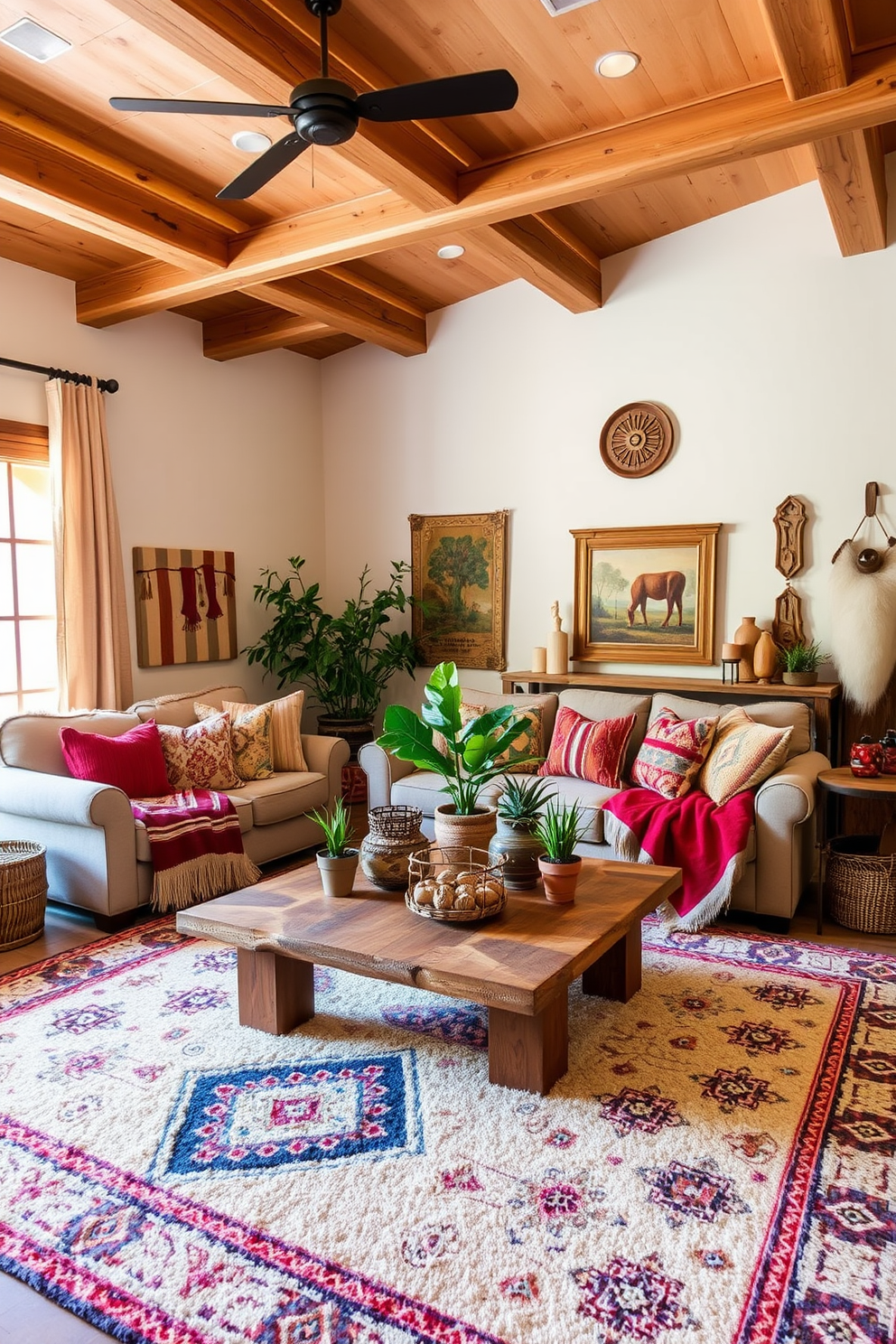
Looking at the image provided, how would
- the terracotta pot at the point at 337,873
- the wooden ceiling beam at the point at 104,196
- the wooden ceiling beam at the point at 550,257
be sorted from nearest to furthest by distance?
the terracotta pot at the point at 337,873 → the wooden ceiling beam at the point at 104,196 → the wooden ceiling beam at the point at 550,257

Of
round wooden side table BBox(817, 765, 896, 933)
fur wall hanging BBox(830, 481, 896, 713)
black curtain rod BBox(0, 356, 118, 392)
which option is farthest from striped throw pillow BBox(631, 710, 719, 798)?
black curtain rod BBox(0, 356, 118, 392)

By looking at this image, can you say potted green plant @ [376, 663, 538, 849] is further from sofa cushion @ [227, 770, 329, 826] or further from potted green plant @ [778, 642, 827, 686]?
potted green plant @ [778, 642, 827, 686]

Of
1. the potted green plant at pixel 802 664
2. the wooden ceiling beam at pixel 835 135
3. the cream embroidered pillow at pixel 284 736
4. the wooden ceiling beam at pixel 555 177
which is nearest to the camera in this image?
the wooden ceiling beam at pixel 835 135

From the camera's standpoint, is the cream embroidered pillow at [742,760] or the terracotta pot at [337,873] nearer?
the terracotta pot at [337,873]

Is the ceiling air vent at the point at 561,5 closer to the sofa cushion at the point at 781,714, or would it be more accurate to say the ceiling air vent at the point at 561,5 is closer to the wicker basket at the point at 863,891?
the sofa cushion at the point at 781,714

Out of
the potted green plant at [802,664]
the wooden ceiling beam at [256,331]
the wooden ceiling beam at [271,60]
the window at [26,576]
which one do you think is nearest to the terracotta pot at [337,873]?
the wooden ceiling beam at [271,60]

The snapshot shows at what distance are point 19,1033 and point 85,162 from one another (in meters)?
3.31

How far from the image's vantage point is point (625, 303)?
5.34m

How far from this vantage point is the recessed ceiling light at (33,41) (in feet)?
9.67

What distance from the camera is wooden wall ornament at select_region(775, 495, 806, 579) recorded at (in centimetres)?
486

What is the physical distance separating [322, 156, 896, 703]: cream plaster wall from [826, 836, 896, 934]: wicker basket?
1.46m

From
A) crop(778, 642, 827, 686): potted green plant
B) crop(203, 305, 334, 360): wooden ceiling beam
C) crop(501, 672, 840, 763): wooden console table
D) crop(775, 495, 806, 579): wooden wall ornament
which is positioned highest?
crop(203, 305, 334, 360): wooden ceiling beam

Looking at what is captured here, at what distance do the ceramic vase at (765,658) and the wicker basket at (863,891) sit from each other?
116 centimetres

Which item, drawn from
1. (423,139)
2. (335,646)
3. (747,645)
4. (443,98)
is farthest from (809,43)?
(335,646)
